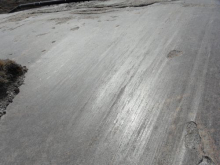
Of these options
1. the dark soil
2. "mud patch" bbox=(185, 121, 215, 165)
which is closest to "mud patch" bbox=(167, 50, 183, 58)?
"mud patch" bbox=(185, 121, 215, 165)

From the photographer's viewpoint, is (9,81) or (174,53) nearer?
(9,81)

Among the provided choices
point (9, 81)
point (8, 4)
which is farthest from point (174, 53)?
point (8, 4)

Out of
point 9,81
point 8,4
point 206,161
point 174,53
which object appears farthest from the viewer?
point 8,4

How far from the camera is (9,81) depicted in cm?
145

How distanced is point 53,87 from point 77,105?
311mm

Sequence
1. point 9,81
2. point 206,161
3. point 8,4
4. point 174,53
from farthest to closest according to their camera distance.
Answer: point 8,4 → point 174,53 → point 9,81 → point 206,161

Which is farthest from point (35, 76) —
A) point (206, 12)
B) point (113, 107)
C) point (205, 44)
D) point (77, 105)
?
point (206, 12)

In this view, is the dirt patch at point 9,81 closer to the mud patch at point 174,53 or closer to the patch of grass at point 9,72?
the patch of grass at point 9,72

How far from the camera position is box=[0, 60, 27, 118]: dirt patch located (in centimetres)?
132

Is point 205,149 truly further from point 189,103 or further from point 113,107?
point 113,107

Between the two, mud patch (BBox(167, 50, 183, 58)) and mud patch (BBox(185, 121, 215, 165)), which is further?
mud patch (BBox(167, 50, 183, 58))

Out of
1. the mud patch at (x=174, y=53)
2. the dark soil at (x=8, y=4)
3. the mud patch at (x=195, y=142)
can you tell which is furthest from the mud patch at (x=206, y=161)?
the dark soil at (x=8, y=4)

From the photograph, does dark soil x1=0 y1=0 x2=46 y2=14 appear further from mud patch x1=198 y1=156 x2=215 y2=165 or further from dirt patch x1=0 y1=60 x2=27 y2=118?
mud patch x1=198 y1=156 x2=215 y2=165

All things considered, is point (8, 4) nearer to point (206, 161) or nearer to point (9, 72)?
point (9, 72)
